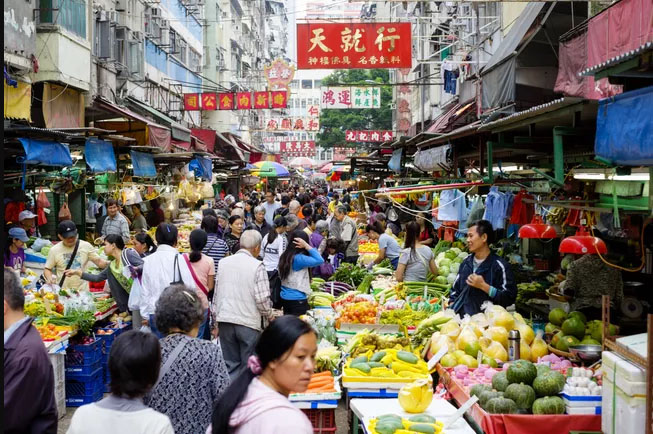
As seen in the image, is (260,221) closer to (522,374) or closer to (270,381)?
(522,374)

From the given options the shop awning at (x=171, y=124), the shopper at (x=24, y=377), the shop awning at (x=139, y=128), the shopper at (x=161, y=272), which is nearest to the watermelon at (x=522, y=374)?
the shopper at (x=161, y=272)

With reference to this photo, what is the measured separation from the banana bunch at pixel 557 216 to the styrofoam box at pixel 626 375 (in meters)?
5.42

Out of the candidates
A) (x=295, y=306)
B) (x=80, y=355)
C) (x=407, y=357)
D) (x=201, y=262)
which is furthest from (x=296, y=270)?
(x=80, y=355)

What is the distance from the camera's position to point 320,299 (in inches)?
426

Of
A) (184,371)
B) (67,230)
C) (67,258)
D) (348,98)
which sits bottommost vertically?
(184,371)

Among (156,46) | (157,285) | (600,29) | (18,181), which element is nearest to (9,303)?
(157,285)

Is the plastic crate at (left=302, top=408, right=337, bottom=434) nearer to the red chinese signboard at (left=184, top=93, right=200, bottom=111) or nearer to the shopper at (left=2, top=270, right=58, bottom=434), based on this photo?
the shopper at (left=2, top=270, right=58, bottom=434)

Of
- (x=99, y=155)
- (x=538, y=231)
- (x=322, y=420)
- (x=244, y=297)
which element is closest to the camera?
(x=322, y=420)

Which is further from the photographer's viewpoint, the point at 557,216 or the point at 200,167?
the point at 200,167

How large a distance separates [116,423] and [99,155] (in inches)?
382

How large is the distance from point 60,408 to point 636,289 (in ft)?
23.5

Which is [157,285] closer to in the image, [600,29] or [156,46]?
[600,29]

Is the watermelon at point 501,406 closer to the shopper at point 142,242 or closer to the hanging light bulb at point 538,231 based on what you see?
the hanging light bulb at point 538,231

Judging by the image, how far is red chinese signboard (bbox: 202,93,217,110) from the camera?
26.5 m
